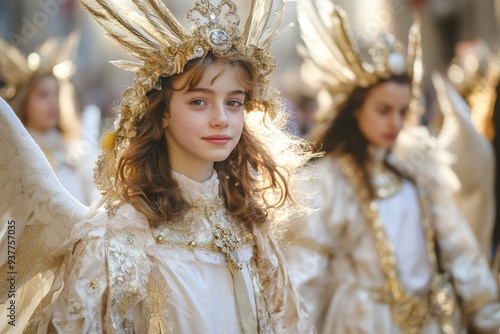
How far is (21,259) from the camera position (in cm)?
306

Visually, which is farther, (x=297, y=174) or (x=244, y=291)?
(x=297, y=174)

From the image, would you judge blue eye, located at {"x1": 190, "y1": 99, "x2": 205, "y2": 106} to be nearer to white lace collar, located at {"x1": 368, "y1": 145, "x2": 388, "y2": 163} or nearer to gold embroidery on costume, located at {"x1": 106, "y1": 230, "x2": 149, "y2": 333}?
gold embroidery on costume, located at {"x1": 106, "y1": 230, "x2": 149, "y2": 333}

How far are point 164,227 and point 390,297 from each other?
2110 mm

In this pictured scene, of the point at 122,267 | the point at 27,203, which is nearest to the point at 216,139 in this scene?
the point at 122,267

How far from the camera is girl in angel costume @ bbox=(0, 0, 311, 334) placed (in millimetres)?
2830

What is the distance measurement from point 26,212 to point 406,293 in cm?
238

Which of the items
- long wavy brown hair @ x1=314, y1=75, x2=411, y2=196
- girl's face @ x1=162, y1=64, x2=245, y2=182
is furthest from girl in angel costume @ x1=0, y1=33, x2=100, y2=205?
girl's face @ x1=162, y1=64, x2=245, y2=182

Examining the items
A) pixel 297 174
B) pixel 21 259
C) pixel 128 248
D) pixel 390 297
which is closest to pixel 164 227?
pixel 128 248

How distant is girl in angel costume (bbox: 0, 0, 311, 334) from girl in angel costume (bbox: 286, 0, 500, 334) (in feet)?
5.30

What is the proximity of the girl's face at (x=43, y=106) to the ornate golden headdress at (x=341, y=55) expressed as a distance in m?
2.06

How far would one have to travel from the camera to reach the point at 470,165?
19.8 ft

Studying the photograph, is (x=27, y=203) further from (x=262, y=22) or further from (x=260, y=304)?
(x=262, y=22)

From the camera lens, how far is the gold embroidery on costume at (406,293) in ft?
15.3

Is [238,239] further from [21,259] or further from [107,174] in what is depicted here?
[21,259]
